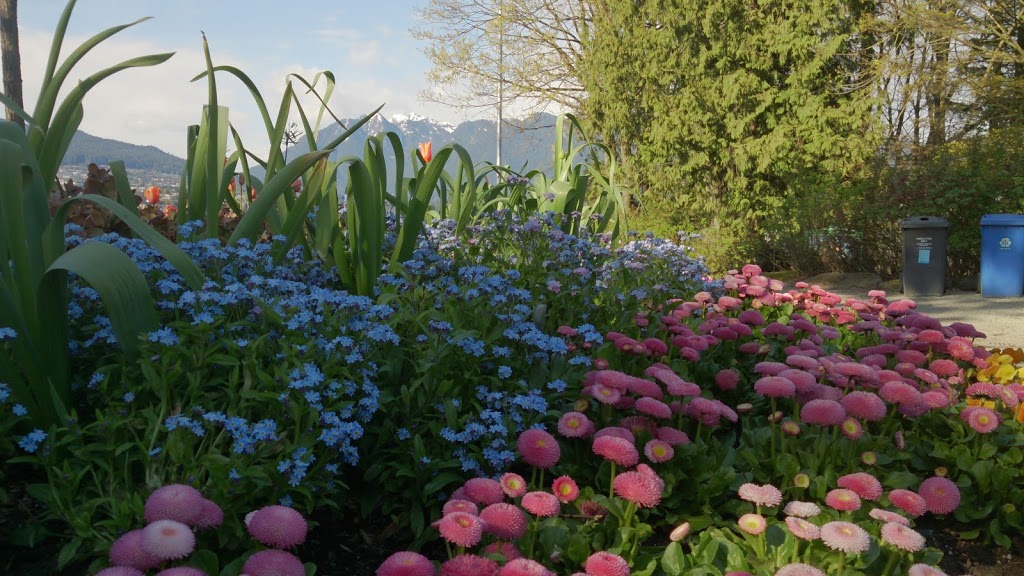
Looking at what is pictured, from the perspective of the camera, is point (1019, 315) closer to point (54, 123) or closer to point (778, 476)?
point (778, 476)

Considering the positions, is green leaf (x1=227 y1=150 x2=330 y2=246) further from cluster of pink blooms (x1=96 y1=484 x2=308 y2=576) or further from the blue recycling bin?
the blue recycling bin

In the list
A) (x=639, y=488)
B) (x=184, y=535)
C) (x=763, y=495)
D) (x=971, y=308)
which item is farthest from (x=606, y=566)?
(x=971, y=308)

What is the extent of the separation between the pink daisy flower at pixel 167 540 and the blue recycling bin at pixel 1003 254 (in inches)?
396

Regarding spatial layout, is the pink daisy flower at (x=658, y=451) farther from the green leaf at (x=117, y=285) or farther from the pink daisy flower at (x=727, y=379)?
the green leaf at (x=117, y=285)

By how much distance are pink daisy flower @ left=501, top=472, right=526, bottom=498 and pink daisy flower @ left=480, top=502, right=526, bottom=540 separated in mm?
105

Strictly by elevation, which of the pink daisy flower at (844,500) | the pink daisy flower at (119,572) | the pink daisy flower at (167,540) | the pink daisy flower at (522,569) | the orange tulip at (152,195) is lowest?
the pink daisy flower at (844,500)

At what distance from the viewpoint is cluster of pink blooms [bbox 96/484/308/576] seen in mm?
1286

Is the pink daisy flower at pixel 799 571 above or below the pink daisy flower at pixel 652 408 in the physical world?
below

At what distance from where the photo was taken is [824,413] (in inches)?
90.5

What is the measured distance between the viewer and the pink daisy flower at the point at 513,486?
1825mm

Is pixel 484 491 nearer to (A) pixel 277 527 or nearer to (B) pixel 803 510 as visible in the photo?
(A) pixel 277 527

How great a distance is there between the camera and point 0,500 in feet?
5.41

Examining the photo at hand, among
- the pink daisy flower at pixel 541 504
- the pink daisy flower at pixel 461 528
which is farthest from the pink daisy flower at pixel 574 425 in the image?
the pink daisy flower at pixel 461 528

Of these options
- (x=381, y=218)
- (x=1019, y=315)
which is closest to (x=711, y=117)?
(x=1019, y=315)
